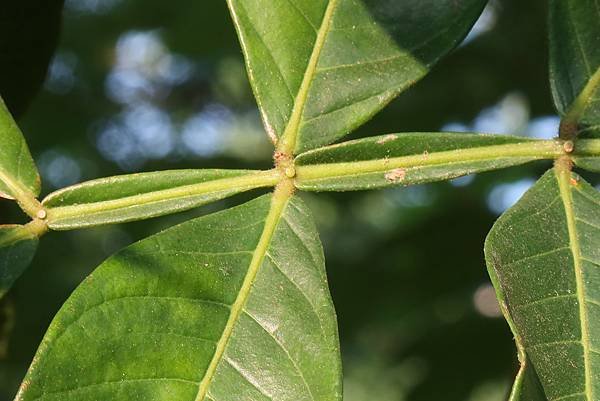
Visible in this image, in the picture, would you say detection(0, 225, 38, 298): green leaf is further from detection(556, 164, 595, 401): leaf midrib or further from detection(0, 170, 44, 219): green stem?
detection(556, 164, 595, 401): leaf midrib

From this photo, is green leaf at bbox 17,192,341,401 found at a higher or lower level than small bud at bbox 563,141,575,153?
lower

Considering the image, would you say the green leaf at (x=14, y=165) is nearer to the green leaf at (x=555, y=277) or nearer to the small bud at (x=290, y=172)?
the small bud at (x=290, y=172)

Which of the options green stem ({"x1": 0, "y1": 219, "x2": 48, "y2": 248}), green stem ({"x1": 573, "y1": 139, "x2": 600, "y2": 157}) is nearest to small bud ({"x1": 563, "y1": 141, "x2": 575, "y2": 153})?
green stem ({"x1": 573, "y1": 139, "x2": 600, "y2": 157})

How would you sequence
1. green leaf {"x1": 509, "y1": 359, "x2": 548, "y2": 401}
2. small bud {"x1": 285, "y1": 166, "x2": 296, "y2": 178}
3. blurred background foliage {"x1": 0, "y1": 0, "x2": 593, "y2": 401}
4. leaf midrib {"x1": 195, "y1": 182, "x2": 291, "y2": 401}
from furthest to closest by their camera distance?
blurred background foliage {"x1": 0, "y1": 0, "x2": 593, "y2": 401}, small bud {"x1": 285, "y1": 166, "x2": 296, "y2": 178}, leaf midrib {"x1": 195, "y1": 182, "x2": 291, "y2": 401}, green leaf {"x1": 509, "y1": 359, "x2": 548, "y2": 401}

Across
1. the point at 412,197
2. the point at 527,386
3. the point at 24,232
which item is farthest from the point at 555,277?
the point at 412,197

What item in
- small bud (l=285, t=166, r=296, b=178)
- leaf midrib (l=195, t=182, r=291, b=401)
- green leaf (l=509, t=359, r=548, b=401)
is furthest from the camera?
small bud (l=285, t=166, r=296, b=178)

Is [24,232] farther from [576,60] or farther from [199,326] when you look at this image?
[576,60]

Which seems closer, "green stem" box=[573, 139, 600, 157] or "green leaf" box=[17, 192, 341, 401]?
"green leaf" box=[17, 192, 341, 401]
